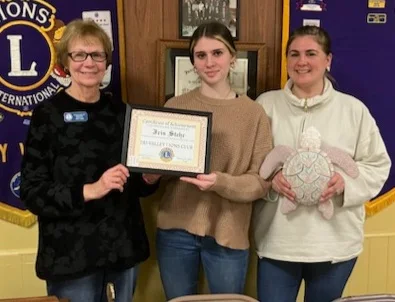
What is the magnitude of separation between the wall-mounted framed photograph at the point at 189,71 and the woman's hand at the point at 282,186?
45 centimetres

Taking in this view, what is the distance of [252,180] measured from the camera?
1707 mm

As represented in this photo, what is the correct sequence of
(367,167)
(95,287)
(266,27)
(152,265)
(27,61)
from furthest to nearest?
1. (152,265)
2. (266,27)
3. (27,61)
4. (367,167)
5. (95,287)

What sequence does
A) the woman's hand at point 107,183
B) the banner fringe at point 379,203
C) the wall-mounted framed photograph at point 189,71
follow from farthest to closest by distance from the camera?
the banner fringe at point 379,203 < the wall-mounted framed photograph at point 189,71 < the woman's hand at point 107,183

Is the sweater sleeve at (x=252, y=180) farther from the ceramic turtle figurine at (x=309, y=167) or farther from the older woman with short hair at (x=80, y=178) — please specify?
the older woman with short hair at (x=80, y=178)

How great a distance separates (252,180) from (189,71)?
0.54 metres

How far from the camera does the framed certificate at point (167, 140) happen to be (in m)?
1.60

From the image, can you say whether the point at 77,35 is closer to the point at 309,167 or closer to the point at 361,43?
the point at 309,167

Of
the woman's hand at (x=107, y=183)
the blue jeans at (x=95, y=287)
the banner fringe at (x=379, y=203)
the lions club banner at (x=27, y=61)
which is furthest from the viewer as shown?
the banner fringe at (x=379, y=203)

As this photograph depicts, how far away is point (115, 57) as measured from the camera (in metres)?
1.99

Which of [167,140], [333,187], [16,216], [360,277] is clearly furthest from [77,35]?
[360,277]

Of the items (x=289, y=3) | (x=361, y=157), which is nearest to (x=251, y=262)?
(x=361, y=157)

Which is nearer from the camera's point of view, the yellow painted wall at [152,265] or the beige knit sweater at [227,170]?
the beige knit sweater at [227,170]

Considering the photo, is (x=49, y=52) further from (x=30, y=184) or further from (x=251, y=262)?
(x=251, y=262)

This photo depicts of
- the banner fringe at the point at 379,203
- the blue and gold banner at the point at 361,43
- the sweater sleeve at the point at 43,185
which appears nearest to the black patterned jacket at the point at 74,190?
the sweater sleeve at the point at 43,185
